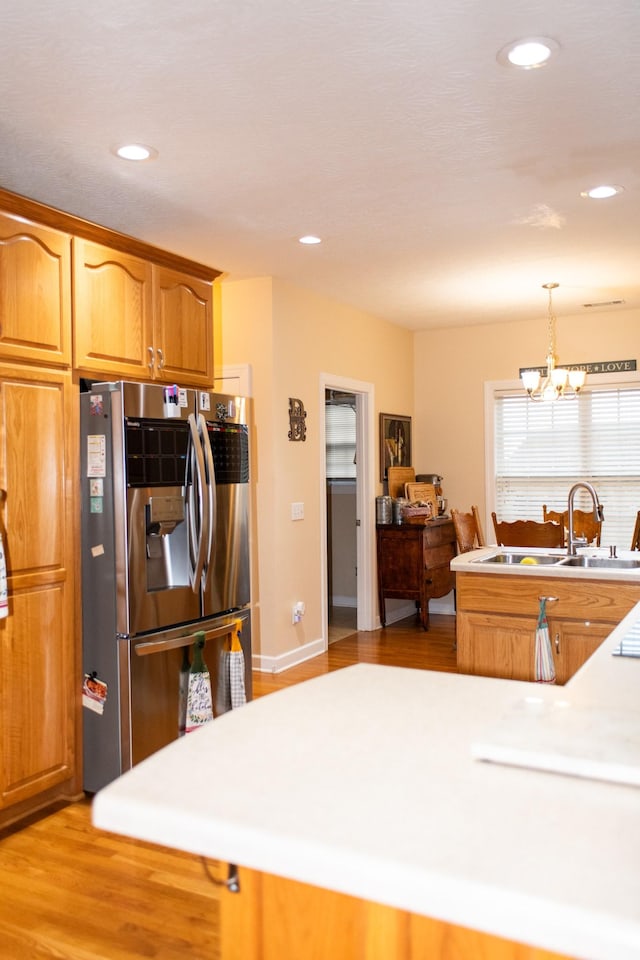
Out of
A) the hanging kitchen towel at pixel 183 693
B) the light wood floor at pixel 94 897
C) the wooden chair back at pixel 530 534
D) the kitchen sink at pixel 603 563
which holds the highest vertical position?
the wooden chair back at pixel 530 534

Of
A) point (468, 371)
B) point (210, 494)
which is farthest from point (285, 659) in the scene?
point (468, 371)

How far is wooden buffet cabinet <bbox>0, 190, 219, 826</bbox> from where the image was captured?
2963 millimetres

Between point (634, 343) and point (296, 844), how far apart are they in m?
6.13

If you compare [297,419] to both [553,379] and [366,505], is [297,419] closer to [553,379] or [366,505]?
[366,505]

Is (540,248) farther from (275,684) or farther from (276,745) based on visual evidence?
(276,745)

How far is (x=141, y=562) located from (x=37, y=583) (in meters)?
0.40

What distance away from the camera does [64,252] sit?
10.5 feet

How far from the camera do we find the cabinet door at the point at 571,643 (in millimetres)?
3244

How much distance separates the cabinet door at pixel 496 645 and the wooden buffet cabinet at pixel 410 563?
278 cm

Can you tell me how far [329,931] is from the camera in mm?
1077

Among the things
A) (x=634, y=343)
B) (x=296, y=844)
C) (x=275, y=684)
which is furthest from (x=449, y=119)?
(x=634, y=343)

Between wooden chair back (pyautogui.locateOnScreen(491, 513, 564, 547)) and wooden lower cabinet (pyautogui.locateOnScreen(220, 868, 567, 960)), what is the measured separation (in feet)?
12.0

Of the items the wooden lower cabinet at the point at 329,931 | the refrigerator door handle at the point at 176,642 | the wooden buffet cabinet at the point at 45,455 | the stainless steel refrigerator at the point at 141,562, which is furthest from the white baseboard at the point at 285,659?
the wooden lower cabinet at the point at 329,931

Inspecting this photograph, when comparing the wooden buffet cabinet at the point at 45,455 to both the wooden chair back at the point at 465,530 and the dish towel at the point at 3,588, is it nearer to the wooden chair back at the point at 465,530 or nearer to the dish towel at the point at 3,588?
the dish towel at the point at 3,588
